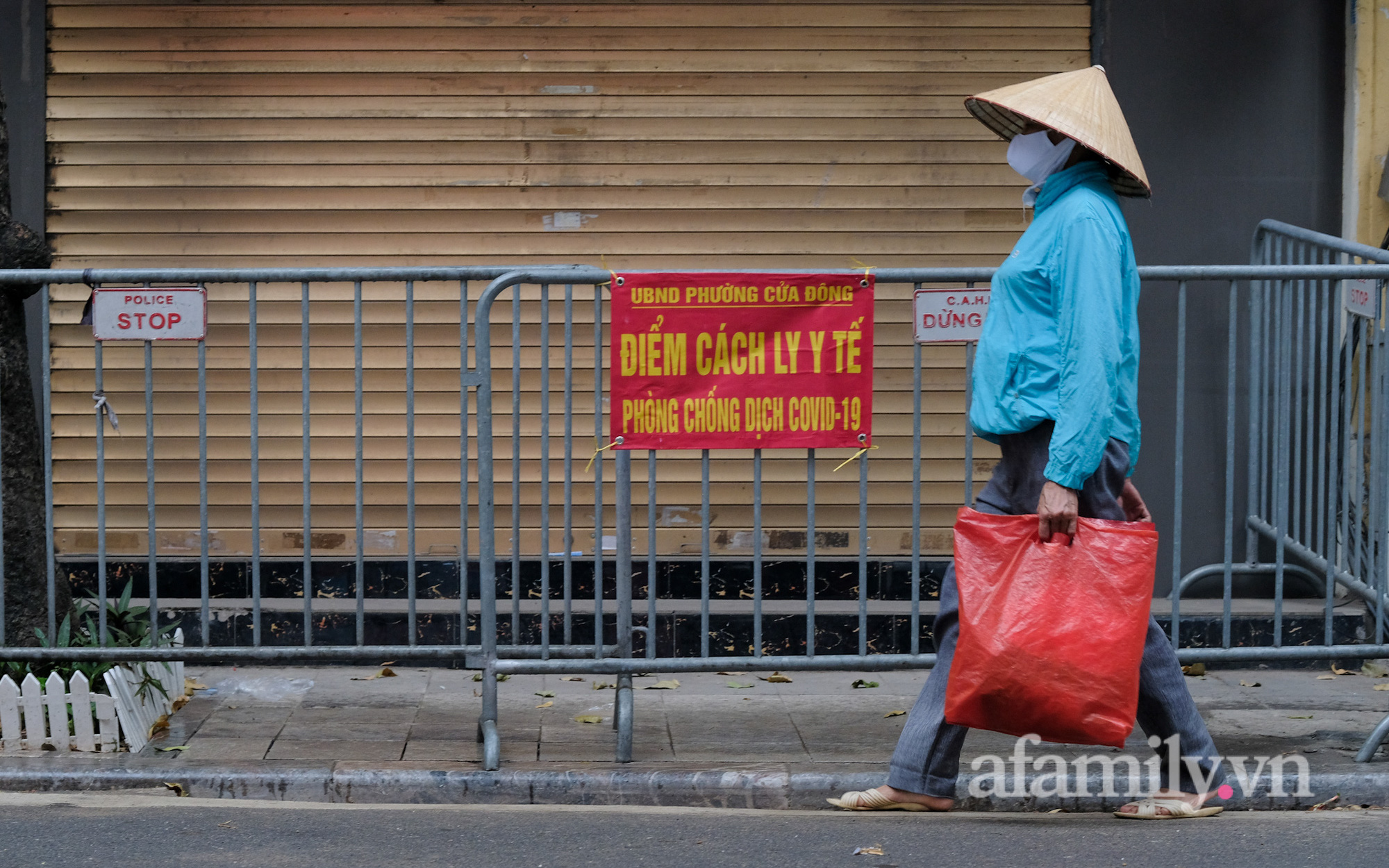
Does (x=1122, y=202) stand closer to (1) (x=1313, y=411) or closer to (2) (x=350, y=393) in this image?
(1) (x=1313, y=411)

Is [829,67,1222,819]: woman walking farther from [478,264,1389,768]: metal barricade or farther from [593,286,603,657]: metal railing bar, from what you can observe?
[593,286,603,657]: metal railing bar

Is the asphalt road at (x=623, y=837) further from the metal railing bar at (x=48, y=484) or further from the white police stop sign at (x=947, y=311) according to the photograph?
the white police stop sign at (x=947, y=311)

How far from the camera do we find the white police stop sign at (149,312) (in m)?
4.98

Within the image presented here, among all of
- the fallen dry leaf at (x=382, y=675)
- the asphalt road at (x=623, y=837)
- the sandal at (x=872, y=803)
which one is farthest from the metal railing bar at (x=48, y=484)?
the sandal at (x=872, y=803)

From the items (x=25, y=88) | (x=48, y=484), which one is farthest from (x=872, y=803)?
(x=25, y=88)

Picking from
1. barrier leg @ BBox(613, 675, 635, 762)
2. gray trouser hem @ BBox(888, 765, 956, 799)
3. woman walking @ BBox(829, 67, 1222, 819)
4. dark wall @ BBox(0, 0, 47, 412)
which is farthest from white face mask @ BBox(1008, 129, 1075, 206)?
dark wall @ BBox(0, 0, 47, 412)

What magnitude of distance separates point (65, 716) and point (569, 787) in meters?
1.82

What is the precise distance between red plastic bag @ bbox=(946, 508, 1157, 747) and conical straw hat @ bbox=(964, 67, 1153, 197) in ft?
3.51

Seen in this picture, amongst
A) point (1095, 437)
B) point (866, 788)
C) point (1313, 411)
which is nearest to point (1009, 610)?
point (1095, 437)

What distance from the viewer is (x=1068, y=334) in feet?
13.3

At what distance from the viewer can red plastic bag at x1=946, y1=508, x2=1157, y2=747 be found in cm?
396

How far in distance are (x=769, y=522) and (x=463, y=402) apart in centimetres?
234

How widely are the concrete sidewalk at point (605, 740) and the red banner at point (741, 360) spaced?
3.76 feet

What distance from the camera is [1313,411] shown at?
19.9 ft
